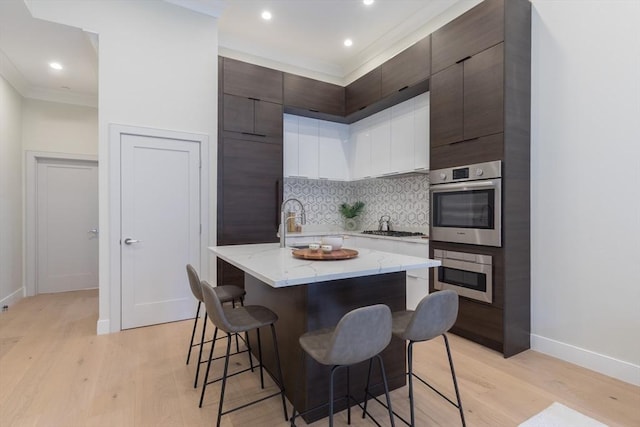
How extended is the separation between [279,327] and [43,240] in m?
4.66

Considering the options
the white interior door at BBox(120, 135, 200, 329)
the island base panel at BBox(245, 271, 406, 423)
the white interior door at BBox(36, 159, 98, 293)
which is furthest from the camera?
the white interior door at BBox(36, 159, 98, 293)

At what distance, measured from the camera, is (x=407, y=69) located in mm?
3535

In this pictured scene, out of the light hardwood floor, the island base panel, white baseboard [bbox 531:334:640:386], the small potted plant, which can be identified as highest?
the small potted plant

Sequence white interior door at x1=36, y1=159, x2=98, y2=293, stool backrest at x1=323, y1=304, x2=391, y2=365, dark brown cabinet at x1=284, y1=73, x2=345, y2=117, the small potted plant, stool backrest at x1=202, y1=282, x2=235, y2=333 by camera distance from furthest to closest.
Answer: the small potted plant < white interior door at x1=36, y1=159, x2=98, y2=293 < dark brown cabinet at x1=284, y1=73, x2=345, y2=117 < stool backrest at x1=202, y1=282, x2=235, y2=333 < stool backrest at x1=323, y1=304, x2=391, y2=365

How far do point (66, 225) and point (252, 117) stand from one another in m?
3.49

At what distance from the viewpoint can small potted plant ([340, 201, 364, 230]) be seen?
17.1 ft

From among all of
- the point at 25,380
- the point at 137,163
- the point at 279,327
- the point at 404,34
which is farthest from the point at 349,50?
the point at 25,380

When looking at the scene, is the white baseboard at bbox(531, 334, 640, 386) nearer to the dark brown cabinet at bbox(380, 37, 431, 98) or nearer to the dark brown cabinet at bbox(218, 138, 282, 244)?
the dark brown cabinet at bbox(380, 37, 431, 98)

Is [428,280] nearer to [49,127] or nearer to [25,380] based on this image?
[25,380]

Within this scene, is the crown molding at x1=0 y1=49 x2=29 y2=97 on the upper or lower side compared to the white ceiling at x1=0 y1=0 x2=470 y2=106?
lower

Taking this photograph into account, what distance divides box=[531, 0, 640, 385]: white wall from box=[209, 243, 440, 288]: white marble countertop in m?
1.49

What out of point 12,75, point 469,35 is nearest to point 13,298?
point 12,75

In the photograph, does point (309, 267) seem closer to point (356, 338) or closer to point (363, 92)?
point (356, 338)

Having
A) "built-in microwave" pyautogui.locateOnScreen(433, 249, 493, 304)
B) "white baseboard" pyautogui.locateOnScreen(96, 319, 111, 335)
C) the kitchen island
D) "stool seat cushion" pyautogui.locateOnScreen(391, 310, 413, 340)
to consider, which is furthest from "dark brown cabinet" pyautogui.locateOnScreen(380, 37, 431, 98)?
"white baseboard" pyautogui.locateOnScreen(96, 319, 111, 335)
